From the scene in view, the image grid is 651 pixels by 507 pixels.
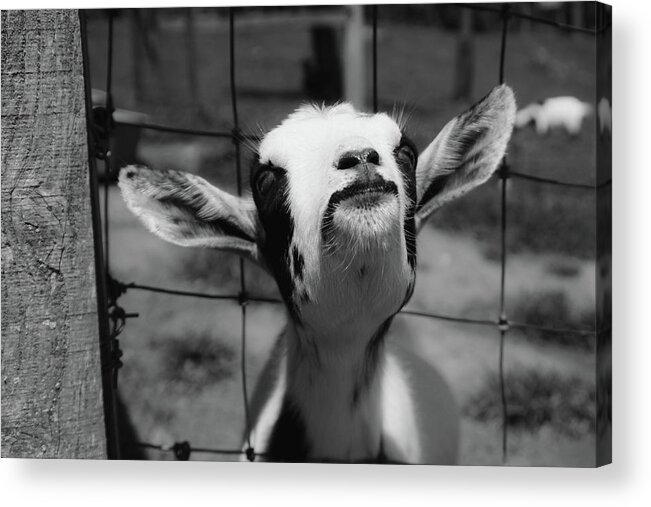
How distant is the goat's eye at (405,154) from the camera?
7.57ft

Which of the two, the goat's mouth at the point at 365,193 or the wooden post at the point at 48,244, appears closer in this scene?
the goat's mouth at the point at 365,193

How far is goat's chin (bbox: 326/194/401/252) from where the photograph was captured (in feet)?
7.00

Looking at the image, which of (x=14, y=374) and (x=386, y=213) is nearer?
(x=386, y=213)

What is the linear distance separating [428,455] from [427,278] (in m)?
0.41

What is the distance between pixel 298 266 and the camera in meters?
2.28

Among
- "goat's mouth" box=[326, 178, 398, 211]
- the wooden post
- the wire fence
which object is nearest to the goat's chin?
"goat's mouth" box=[326, 178, 398, 211]

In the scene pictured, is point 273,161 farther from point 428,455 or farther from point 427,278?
point 428,455

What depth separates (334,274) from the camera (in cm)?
222

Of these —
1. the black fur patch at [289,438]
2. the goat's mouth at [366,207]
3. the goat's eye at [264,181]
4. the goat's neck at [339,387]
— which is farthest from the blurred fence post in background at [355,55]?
the black fur patch at [289,438]

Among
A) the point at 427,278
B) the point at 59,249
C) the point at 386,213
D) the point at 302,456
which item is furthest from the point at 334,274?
the point at 59,249

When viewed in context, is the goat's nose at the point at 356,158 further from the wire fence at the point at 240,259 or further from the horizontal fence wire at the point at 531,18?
the horizontal fence wire at the point at 531,18

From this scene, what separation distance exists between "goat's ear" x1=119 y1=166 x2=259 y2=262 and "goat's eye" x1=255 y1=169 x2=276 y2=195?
0.06 metres

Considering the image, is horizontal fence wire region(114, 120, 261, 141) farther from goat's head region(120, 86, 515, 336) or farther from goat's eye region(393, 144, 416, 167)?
goat's eye region(393, 144, 416, 167)

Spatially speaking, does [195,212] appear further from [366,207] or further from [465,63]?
[465,63]
